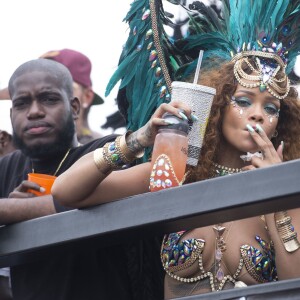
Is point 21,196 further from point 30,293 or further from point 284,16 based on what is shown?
point 284,16

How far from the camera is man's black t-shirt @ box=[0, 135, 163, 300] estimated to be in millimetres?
3863

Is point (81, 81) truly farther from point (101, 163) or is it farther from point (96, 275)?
point (101, 163)

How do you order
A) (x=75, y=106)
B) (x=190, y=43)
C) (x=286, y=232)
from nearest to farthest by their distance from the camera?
(x=286, y=232) → (x=190, y=43) → (x=75, y=106)

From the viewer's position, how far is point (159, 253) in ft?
13.0

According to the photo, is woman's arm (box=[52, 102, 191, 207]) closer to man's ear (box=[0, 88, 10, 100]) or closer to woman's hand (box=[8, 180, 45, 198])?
woman's hand (box=[8, 180, 45, 198])

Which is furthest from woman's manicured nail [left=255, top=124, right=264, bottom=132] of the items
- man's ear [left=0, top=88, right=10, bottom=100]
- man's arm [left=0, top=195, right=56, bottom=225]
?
man's ear [left=0, top=88, right=10, bottom=100]

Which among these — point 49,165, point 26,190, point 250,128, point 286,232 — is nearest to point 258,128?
point 250,128

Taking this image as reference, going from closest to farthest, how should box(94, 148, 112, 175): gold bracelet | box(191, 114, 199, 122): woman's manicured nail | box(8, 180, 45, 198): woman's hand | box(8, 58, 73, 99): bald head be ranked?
box(191, 114, 199, 122): woman's manicured nail < box(94, 148, 112, 175): gold bracelet < box(8, 180, 45, 198): woman's hand < box(8, 58, 73, 99): bald head

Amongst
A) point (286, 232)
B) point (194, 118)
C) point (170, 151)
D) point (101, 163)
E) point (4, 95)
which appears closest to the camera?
point (170, 151)

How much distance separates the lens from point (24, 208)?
3.68 meters

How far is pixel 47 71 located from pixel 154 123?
58.6 inches

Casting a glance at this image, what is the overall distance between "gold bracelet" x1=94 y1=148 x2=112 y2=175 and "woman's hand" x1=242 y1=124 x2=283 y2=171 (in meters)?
0.53

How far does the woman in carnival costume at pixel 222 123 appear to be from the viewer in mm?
3414

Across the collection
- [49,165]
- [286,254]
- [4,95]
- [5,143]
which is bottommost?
[286,254]
